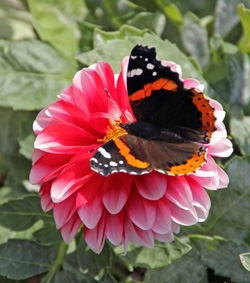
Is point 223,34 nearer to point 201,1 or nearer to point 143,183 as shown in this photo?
point 201,1

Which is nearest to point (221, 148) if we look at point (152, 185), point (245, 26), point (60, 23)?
point (152, 185)

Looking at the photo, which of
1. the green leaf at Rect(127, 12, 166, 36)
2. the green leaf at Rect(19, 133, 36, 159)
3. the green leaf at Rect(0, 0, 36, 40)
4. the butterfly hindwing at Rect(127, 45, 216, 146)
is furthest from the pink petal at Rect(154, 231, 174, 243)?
the green leaf at Rect(0, 0, 36, 40)

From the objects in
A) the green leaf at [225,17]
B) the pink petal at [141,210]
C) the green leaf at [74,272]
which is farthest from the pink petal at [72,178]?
the green leaf at [225,17]

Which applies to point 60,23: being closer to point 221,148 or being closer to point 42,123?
point 42,123

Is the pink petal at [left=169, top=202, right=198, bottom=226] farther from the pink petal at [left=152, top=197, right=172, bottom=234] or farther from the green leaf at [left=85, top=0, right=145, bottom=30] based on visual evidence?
the green leaf at [left=85, top=0, right=145, bottom=30]

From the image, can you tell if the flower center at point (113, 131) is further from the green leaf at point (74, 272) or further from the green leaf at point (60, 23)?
the green leaf at point (60, 23)
